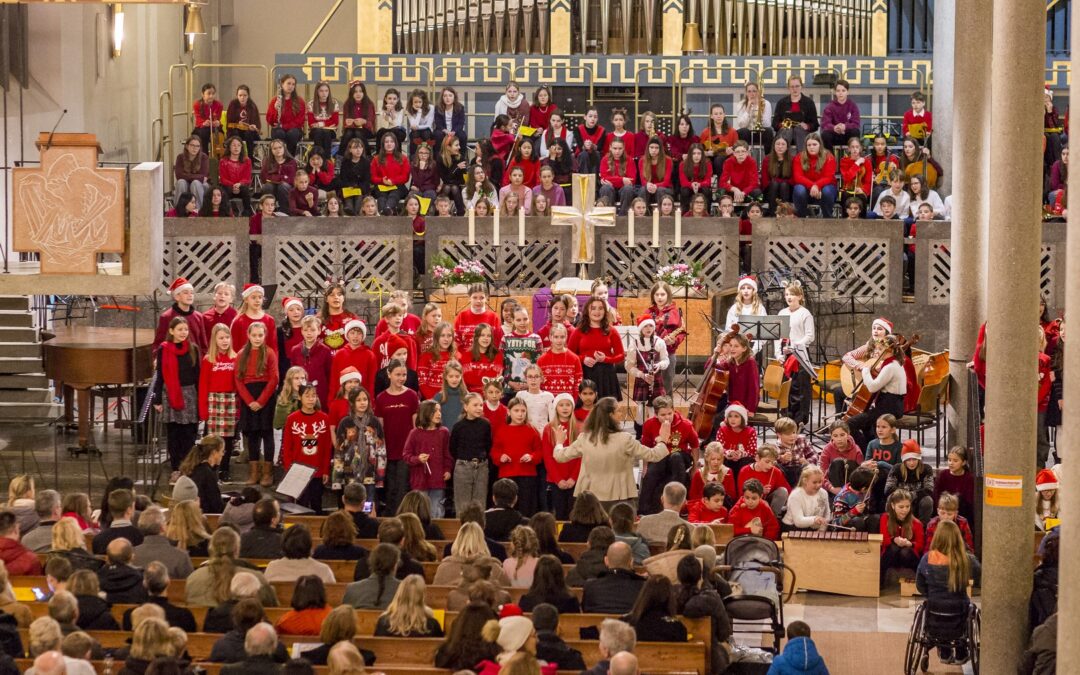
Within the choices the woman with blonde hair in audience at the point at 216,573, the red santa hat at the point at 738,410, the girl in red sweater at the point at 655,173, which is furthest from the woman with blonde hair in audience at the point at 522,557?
the girl in red sweater at the point at 655,173

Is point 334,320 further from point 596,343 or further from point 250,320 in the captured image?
point 596,343

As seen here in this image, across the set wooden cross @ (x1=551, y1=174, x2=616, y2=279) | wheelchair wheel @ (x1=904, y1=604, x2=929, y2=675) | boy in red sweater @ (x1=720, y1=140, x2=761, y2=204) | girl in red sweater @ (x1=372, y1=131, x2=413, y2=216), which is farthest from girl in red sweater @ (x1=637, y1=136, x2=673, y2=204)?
wheelchair wheel @ (x1=904, y1=604, x2=929, y2=675)

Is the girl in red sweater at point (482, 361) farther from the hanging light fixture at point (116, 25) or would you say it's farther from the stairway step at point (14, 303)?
the hanging light fixture at point (116, 25)

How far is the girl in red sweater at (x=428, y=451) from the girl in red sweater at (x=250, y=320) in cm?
180

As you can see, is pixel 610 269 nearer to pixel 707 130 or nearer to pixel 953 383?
pixel 707 130

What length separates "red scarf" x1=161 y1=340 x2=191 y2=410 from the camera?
1659cm

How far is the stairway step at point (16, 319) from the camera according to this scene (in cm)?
1931

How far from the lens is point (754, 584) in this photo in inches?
534

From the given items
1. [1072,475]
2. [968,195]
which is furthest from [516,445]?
[1072,475]

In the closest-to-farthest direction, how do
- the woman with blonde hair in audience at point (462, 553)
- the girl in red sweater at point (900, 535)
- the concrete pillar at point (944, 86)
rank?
the woman with blonde hair in audience at point (462, 553) → the girl in red sweater at point (900, 535) → the concrete pillar at point (944, 86)

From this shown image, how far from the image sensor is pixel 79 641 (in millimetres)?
10258

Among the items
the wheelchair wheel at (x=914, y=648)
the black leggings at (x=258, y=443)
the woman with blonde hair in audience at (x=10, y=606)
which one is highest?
the black leggings at (x=258, y=443)

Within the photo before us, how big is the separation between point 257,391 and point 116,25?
10.4 meters

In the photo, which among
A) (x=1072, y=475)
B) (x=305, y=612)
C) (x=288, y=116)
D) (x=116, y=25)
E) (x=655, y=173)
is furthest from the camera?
(x=116, y=25)
